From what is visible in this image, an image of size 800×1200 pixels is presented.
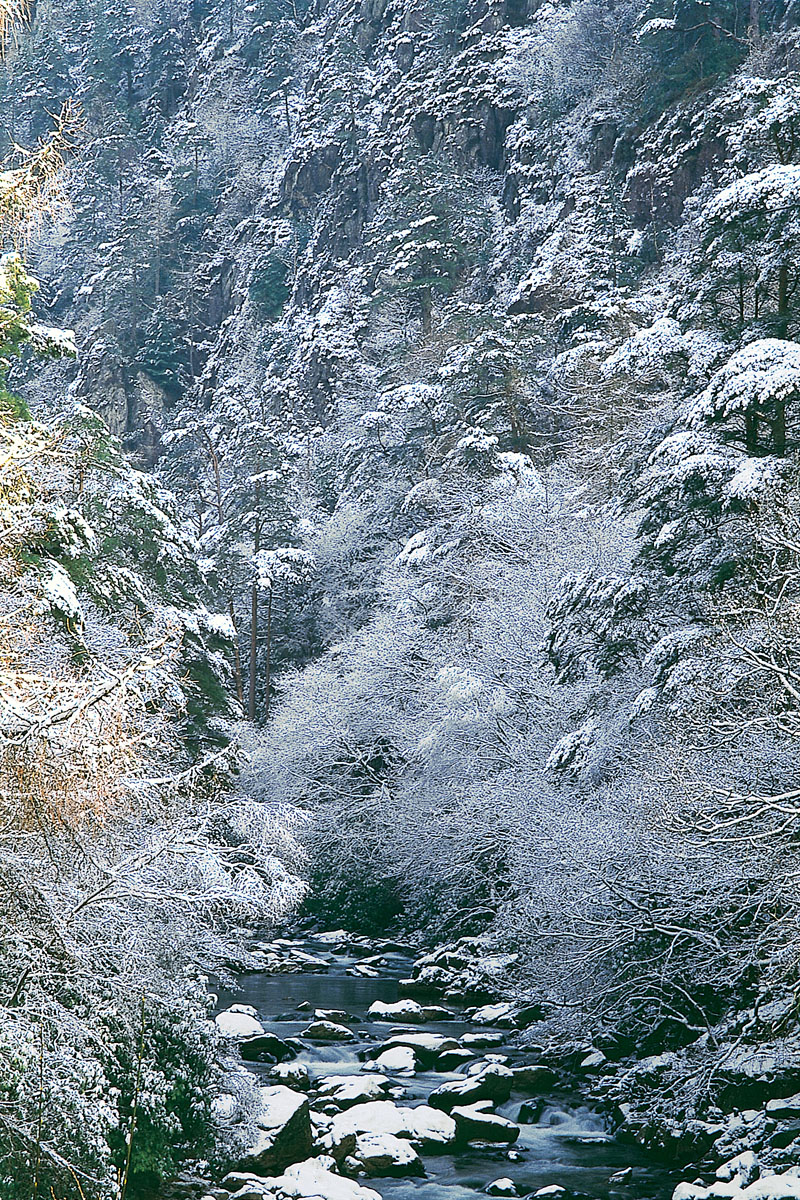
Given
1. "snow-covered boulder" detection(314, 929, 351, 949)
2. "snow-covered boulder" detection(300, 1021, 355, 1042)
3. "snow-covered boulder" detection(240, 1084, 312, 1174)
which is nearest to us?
"snow-covered boulder" detection(240, 1084, 312, 1174)

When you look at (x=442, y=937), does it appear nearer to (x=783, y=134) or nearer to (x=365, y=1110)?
(x=365, y=1110)

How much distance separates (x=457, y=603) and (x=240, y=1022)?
12900mm

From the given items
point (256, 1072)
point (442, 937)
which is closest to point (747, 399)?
point (256, 1072)

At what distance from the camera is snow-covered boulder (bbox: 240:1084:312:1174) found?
440 inches

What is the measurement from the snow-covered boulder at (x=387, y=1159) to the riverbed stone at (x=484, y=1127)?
2.93 feet

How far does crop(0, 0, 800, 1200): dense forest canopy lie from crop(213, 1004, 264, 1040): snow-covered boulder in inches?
68.1

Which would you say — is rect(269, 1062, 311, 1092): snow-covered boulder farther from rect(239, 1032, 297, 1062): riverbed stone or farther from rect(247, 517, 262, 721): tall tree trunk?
rect(247, 517, 262, 721): tall tree trunk

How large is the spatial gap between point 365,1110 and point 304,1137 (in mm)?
970

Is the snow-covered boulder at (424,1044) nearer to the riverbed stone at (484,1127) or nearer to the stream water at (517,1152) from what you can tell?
the stream water at (517,1152)

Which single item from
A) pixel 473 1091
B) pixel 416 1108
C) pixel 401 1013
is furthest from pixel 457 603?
pixel 416 1108

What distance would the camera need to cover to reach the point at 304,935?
25.4 meters

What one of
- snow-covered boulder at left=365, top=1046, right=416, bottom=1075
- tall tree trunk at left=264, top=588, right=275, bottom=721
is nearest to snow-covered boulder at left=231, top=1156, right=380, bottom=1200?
snow-covered boulder at left=365, top=1046, right=416, bottom=1075

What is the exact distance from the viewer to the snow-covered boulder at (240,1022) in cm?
1511

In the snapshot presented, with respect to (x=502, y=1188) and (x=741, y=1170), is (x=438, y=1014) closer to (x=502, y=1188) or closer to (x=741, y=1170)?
(x=502, y=1188)
